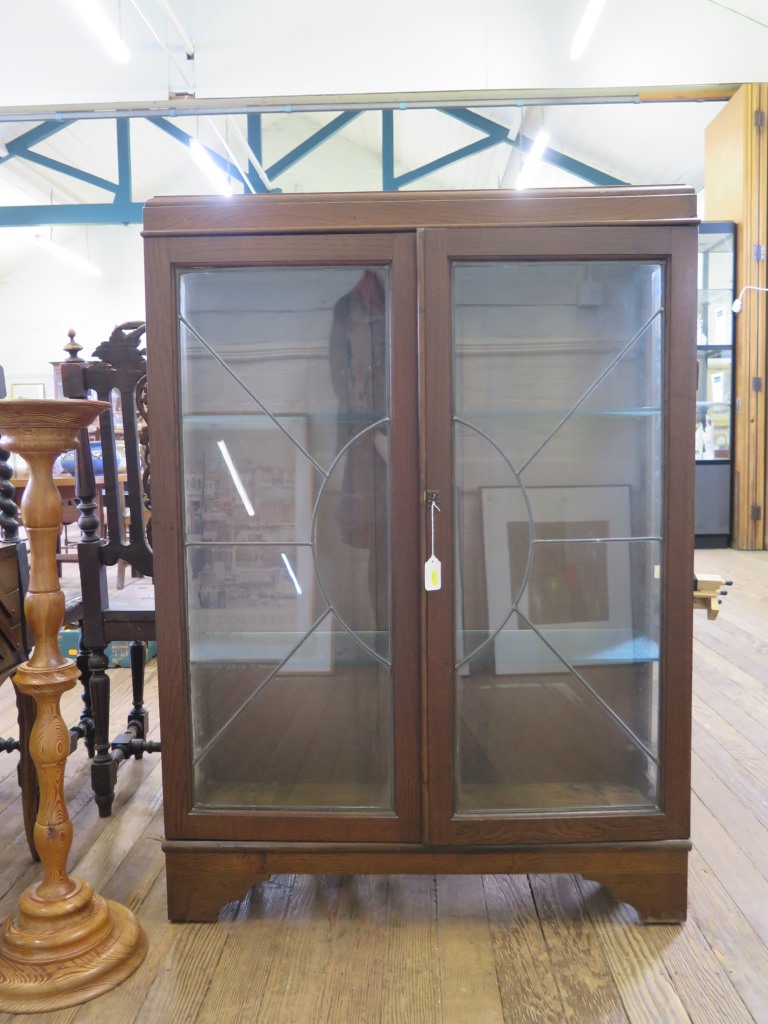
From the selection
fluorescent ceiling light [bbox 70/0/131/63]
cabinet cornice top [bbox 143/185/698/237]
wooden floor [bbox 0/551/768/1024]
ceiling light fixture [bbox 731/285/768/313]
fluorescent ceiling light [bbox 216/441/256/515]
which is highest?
fluorescent ceiling light [bbox 70/0/131/63]

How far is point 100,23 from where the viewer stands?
14.6 ft

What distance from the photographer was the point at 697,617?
12.2 ft

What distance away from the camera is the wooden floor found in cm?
120

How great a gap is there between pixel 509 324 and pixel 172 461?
64cm

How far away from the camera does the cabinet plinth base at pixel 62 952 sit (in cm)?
123

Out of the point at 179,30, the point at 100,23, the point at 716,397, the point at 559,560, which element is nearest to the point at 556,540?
the point at 559,560

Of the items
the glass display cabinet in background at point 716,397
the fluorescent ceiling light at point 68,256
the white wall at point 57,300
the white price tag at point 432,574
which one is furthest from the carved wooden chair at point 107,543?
the white wall at point 57,300

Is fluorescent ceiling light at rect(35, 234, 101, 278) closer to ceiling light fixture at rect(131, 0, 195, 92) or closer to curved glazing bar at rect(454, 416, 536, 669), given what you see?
ceiling light fixture at rect(131, 0, 195, 92)

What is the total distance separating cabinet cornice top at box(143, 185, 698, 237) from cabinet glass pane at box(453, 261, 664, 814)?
0.10 m

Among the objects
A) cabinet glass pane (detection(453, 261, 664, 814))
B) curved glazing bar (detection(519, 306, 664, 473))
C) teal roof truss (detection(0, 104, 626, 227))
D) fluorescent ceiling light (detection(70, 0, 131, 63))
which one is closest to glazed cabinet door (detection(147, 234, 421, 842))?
cabinet glass pane (detection(453, 261, 664, 814))

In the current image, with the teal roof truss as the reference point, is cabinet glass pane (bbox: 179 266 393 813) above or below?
below

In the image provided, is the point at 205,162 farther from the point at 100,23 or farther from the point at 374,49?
the point at 100,23

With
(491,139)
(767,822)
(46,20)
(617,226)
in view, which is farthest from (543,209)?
(491,139)

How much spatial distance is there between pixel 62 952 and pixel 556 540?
3.49 feet
